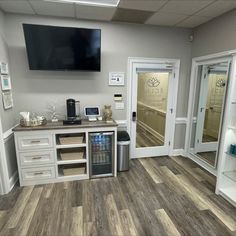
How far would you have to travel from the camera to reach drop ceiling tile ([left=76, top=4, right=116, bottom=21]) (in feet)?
8.32

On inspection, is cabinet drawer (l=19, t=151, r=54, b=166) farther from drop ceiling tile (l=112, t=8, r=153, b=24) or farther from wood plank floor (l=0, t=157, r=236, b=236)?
drop ceiling tile (l=112, t=8, r=153, b=24)

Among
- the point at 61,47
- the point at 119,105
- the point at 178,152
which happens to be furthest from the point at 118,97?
the point at 178,152

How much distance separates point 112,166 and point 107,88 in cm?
143

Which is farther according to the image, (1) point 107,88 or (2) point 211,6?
(1) point 107,88

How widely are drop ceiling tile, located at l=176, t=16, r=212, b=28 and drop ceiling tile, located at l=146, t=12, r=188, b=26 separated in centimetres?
13

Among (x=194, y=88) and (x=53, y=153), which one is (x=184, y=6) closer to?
(x=194, y=88)

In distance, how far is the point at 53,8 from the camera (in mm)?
2566

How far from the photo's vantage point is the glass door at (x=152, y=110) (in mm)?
3461

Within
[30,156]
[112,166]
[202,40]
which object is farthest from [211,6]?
[30,156]

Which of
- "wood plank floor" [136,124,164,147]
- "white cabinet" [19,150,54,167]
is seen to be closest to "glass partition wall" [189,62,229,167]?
"wood plank floor" [136,124,164,147]

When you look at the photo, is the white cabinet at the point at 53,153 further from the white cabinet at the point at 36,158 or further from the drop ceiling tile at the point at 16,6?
the drop ceiling tile at the point at 16,6

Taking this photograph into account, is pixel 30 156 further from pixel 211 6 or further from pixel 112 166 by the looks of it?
pixel 211 6

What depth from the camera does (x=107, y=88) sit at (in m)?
3.28

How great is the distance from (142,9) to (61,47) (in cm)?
134
